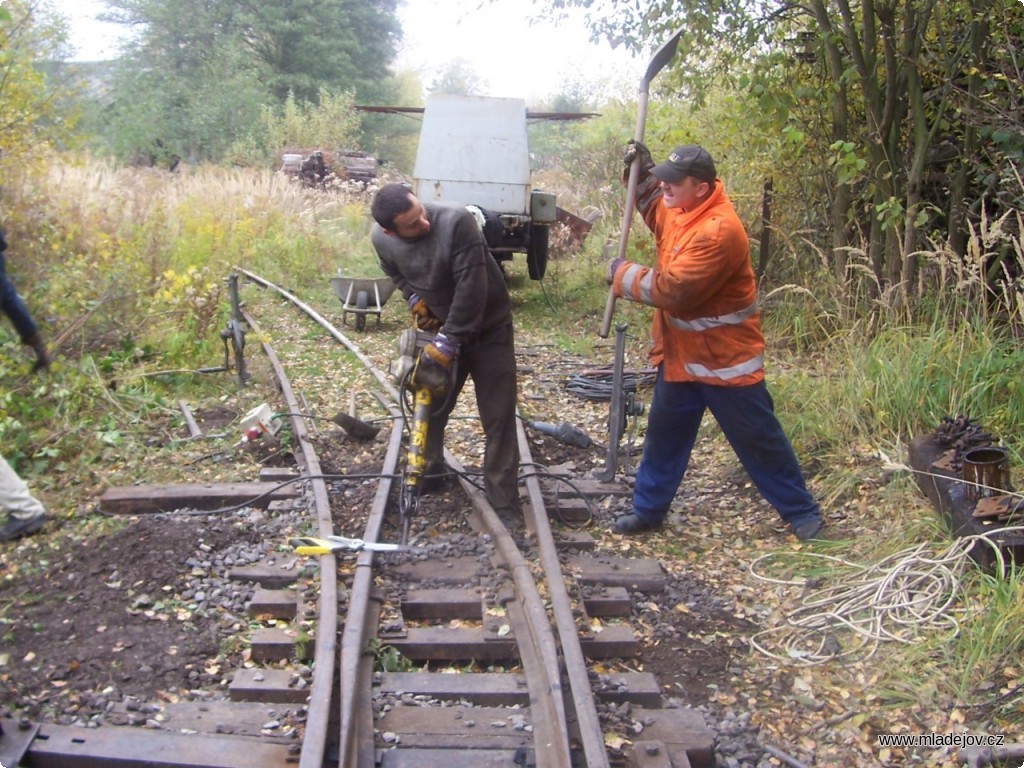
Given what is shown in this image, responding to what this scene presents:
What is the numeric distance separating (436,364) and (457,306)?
0.34m

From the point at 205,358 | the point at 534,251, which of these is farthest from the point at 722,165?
the point at 205,358

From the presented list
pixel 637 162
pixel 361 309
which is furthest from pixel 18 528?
pixel 361 309

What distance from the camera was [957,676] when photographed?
3.86 metres

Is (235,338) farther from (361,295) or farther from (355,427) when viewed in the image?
(361,295)

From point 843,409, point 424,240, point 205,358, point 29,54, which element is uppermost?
point 29,54

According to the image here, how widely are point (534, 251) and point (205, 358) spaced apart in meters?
5.01

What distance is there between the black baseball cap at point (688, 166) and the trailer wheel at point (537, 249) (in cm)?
723

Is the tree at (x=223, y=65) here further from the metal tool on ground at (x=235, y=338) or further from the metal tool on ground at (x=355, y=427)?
the metal tool on ground at (x=355, y=427)

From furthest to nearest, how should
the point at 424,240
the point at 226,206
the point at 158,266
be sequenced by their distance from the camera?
the point at 226,206 → the point at 158,266 → the point at 424,240

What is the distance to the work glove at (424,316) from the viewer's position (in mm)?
5344

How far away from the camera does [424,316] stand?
5363 mm

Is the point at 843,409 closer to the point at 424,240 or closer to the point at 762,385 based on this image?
the point at 762,385

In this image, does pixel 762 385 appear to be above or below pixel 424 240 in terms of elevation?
below

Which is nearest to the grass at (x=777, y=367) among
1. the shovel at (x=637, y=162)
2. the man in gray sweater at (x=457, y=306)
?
the man in gray sweater at (x=457, y=306)
